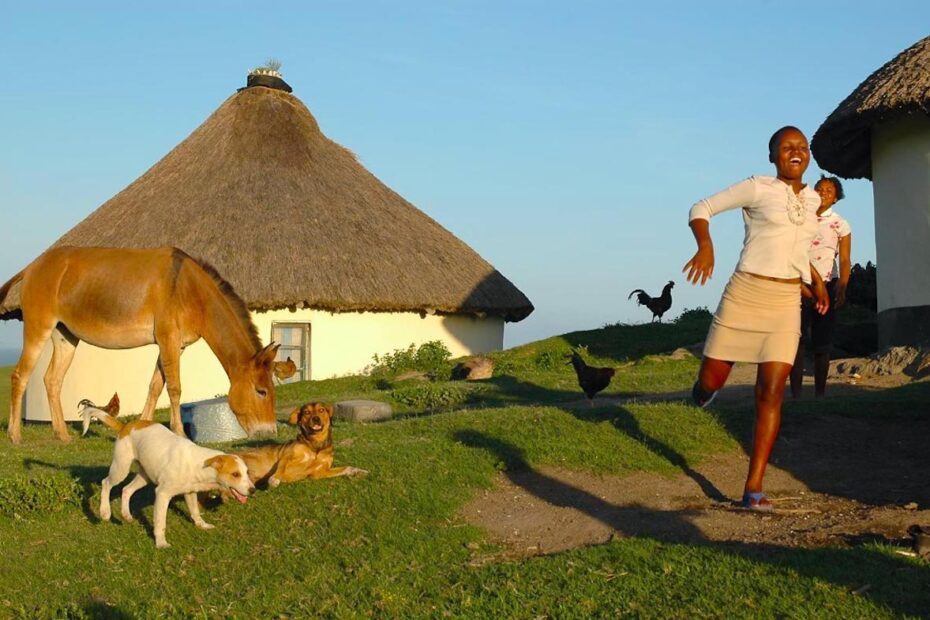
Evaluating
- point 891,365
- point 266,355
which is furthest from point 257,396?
point 891,365

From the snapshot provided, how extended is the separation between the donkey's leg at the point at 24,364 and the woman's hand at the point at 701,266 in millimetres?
7788

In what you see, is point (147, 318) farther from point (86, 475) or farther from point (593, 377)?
point (593, 377)

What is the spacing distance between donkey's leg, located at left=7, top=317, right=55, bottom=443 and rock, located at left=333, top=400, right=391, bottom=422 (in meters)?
3.18

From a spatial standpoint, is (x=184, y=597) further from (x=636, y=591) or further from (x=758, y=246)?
(x=758, y=246)

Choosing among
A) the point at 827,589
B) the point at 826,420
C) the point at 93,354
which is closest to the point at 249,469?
the point at 827,589

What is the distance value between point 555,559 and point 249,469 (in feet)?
8.48

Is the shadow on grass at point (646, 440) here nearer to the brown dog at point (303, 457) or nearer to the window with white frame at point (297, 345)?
the brown dog at point (303, 457)

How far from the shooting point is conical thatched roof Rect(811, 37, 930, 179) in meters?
13.5

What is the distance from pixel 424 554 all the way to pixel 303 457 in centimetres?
161

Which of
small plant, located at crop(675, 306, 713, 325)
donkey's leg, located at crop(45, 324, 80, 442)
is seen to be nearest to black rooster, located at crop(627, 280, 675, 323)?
small plant, located at crop(675, 306, 713, 325)

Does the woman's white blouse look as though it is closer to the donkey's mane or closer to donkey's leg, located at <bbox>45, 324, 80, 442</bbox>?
the donkey's mane

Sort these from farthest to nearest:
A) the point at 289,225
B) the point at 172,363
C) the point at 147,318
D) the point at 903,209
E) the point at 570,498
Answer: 1. the point at 289,225
2. the point at 903,209
3. the point at 147,318
4. the point at 172,363
5. the point at 570,498

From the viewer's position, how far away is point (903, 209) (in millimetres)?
14352

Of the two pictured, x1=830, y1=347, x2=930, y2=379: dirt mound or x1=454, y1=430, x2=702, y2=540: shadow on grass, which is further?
x1=830, y1=347, x2=930, y2=379: dirt mound
